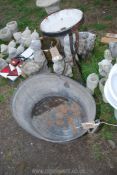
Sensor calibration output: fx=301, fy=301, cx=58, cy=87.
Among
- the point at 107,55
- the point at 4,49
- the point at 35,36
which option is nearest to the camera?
the point at 107,55

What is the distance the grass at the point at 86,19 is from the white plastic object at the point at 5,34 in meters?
0.29

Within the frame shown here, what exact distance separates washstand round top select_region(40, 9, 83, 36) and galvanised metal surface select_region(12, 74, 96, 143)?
1.87 feet

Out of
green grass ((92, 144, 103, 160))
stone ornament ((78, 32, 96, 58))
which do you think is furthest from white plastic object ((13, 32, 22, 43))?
green grass ((92, 144, 103, 160))

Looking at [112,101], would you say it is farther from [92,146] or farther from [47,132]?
[47,132]

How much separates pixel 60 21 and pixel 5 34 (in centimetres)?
116

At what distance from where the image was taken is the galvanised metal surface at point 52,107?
325cm

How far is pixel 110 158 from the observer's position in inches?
121

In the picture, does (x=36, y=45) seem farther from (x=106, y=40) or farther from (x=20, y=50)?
(x=106, y=40)

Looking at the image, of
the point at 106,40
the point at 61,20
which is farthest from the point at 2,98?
the point at 106,40

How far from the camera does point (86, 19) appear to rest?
462 centimetres

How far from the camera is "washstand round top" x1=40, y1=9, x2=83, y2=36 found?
11.4ft

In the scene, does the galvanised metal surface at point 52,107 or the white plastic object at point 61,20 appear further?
the white plastic object at point 61,20

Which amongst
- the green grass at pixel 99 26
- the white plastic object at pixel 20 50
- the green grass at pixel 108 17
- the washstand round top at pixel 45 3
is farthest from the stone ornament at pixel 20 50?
the green grass at pixel 108 17

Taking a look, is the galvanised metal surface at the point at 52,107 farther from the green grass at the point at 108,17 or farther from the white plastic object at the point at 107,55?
the green grass at the point at 108,17
